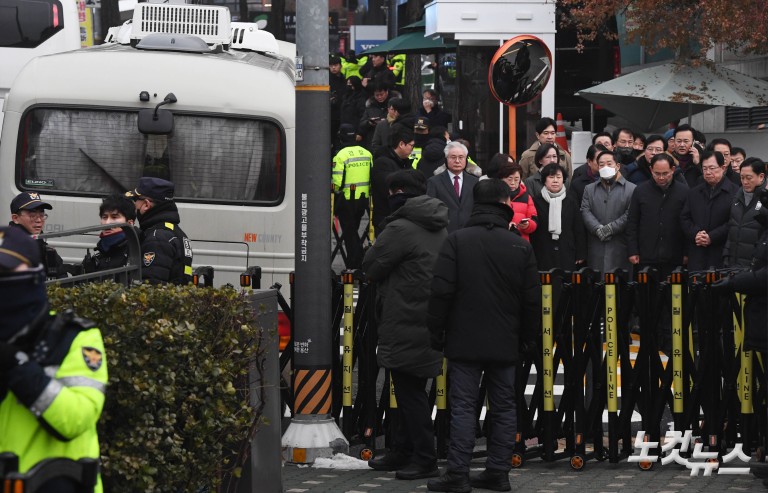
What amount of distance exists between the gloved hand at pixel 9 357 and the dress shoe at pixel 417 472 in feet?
15.9

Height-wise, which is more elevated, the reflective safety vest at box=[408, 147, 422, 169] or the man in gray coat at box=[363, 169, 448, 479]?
the reflective safety vest at box=[408, 147, 422, 169]

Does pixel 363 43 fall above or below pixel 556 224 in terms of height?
above

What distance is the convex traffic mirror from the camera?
52.2ft

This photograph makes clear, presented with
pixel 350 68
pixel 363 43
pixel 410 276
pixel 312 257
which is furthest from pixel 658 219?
pixel 363 43

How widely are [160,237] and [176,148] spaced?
3.59 metres

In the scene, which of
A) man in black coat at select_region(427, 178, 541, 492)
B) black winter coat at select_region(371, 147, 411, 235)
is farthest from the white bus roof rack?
man in black coat at select_region(427, 178, 541, 492)

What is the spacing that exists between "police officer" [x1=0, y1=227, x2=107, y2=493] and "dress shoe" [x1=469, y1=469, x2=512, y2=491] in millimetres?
4235

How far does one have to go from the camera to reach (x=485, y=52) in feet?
69.0

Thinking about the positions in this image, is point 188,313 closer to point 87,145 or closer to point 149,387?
point 149,387

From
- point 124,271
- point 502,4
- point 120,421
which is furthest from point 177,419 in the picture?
point 502,4

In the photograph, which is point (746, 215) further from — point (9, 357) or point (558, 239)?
point (9, 357)

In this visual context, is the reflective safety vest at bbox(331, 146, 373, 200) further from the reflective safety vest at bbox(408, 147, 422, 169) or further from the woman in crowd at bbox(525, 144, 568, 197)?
the woman in crowd at bbox(525, 144, 568, 197)

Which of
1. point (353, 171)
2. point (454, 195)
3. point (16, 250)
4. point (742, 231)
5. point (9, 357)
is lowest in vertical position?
point (9, 357)

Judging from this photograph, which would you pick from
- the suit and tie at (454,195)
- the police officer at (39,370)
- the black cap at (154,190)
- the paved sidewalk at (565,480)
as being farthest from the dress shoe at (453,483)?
the suit and tie at (454,195)
